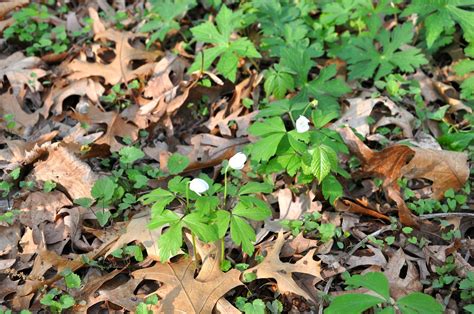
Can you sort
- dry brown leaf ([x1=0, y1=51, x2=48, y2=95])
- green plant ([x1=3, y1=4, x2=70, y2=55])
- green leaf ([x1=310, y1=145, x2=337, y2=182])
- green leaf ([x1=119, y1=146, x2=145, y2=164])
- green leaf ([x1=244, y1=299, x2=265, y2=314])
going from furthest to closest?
green plant ([x1=3, y1=4, x2=70, y2=55])
dry brown leaf ([x1=0, y1=51, x2=48, y2=95])
green leaf ([x1=119, y1=146, x2=145, y2=164])
green leaf ([x1=310, y1=145, x2=337, y2=182])
green leaf ([x1=244, y1=299, x2=265, y2=314])

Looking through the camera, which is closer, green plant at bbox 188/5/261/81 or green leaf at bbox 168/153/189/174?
green leaf at bbox 168/153/189/174

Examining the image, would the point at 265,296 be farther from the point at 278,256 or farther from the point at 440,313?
the point at 440,313

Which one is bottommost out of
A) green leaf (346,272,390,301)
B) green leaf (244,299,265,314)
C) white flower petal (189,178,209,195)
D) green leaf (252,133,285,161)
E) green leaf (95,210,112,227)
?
green leaf (244,299,265,314)

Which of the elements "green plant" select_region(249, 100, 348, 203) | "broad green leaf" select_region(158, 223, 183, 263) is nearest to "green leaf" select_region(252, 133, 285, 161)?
"green plant" select_region(249, 100, 348, 203)

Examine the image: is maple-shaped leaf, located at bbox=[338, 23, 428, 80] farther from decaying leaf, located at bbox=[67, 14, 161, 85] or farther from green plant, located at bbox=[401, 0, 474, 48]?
decaying leaf, located at bbox=[67, 14, 161, 85]

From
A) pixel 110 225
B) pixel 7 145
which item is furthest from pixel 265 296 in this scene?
pixel 7 145

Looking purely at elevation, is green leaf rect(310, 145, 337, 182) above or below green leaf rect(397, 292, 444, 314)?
above
